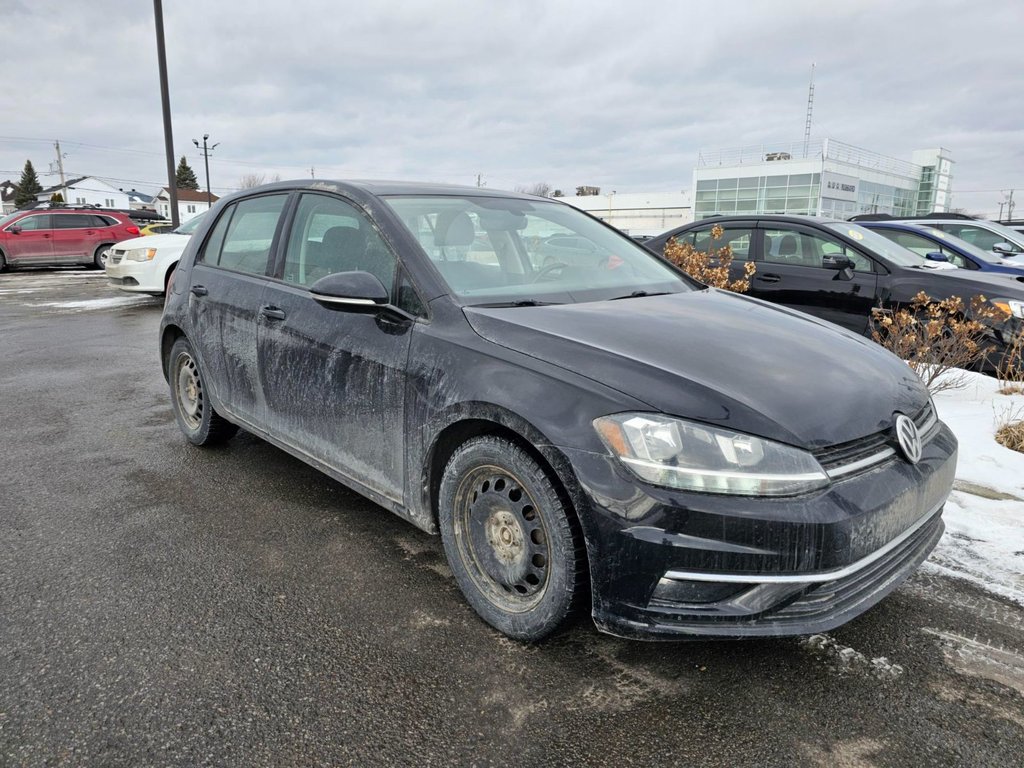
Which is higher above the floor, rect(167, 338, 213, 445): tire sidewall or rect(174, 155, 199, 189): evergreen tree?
rect(174, 155, 199, 189): evergreen tree

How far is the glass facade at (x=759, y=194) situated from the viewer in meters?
47.1

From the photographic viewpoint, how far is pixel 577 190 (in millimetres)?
69938

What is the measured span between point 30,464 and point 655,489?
3914 millimetres

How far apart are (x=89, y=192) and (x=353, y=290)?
106784mm

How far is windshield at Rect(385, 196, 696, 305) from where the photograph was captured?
289cm

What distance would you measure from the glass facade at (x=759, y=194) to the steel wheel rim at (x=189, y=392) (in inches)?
1862

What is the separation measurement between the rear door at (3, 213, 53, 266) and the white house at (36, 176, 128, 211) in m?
77.8

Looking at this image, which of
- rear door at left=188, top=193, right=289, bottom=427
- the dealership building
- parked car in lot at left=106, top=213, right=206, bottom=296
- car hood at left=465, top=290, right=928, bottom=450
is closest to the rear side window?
rear door at left=188, top=193, right=289, bottom=427

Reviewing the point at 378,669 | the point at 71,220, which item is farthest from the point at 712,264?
the point at 71,220

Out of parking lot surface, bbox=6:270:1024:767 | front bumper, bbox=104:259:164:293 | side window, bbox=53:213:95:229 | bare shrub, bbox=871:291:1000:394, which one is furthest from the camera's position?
side window, bbox=53:213:95:229

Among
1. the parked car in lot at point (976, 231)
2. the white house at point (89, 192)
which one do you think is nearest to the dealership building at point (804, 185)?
the parked car in lot at point (976, 231)

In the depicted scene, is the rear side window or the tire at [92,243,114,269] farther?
the tire at [92,243,114,269]

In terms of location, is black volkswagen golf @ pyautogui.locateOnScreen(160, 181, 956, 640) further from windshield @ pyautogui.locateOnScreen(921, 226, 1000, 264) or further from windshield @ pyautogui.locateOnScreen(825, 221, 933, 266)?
windshield @ pyautogui.locateOnScreen(921, 226, 1000, 264)

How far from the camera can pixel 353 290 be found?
2703 mm
